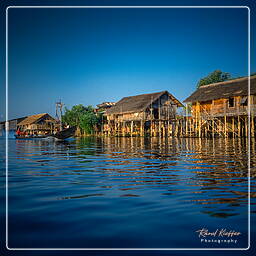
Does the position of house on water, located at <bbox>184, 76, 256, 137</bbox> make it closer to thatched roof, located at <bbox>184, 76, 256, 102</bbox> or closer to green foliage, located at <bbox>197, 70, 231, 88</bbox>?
thatched roof, located at <bbox>184, 76, 256, 102</bbox>

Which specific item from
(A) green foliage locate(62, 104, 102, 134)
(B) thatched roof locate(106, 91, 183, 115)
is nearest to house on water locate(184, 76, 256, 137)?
(B) thatched roof locate(106, 91, 183, 115)

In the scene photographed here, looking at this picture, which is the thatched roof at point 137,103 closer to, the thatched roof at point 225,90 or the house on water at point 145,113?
the house on water at point 145,113

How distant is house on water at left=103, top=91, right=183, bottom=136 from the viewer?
35.7 metres

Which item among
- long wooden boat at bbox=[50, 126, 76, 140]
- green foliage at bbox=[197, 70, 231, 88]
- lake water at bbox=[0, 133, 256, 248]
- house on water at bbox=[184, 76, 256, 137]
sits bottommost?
lake water at bbox=[0, 133, 256, 248]

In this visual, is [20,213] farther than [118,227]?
Yes

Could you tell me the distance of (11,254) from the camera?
270 centimetres

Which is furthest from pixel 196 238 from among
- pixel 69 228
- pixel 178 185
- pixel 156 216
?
pixel 178 185

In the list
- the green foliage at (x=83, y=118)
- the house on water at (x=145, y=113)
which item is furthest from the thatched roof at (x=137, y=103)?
the green foliage at (x=83, y=118)

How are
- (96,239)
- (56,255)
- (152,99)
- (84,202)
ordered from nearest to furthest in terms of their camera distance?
(56,255) < (96,239) < (84,202) < (152,99)

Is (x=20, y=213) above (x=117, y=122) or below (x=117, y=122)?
below

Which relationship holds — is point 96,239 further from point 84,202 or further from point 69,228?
point 84,202

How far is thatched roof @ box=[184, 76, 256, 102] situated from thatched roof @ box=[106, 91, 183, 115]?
6.18 m

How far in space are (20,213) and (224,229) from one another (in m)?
2.79

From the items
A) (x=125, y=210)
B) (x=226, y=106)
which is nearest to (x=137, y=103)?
(x=226, y=106)
